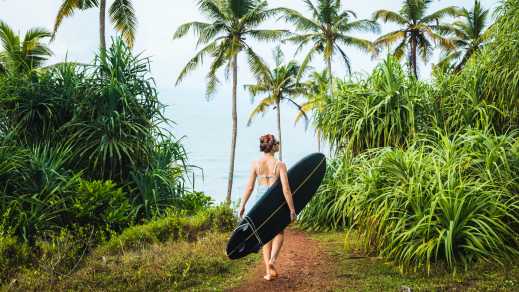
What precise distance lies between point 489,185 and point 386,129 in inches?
109

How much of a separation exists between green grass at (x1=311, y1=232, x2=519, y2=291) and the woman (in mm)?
748

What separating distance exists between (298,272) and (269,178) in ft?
4.36

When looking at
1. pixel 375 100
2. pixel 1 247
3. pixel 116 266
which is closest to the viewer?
pixel 116 266

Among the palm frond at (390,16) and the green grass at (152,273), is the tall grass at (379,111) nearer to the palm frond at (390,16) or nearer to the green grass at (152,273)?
the green grass at (152,273)

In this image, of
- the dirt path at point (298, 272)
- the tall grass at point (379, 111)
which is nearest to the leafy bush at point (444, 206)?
the dirt path at point (298, 272)

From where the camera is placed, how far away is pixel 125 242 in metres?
6.89

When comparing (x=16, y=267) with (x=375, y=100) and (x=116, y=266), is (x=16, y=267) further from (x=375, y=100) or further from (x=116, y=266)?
(x=375, y=100)

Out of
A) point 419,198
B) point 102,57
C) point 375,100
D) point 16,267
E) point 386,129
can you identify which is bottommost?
point 16,267

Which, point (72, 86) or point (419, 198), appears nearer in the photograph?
point (419, 198)

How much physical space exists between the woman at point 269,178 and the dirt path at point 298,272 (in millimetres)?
189

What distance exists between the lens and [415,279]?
484cm

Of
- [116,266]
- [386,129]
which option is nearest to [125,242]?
[116,266]

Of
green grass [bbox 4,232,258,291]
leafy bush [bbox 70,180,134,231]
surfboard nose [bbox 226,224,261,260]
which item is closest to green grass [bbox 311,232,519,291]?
surfboard nose [bbox 226,224,261,260]

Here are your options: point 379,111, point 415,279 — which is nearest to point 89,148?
point 379,111
